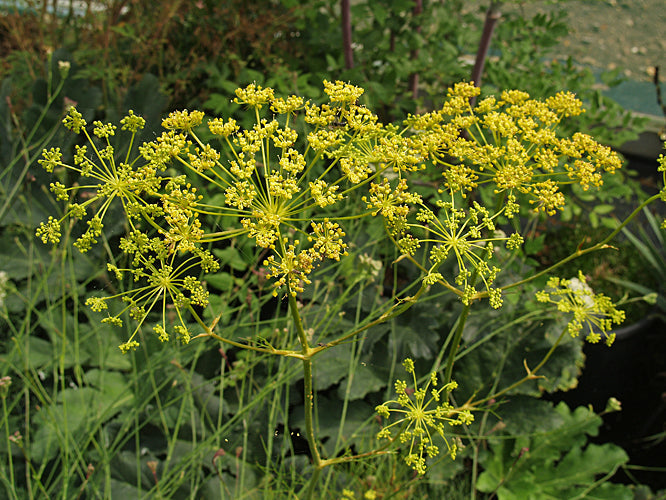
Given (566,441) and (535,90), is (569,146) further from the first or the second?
(566,441)

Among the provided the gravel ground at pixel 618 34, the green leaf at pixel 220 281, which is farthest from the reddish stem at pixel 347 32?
the gravel ground at pixel 618 34

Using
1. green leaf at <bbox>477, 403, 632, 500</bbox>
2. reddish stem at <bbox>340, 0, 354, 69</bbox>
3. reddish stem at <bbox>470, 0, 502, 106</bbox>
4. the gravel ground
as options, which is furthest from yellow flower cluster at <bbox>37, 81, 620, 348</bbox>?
the gravel ground

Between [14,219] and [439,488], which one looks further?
[14,219]

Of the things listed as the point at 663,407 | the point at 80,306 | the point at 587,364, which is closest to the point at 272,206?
the point at 80,306

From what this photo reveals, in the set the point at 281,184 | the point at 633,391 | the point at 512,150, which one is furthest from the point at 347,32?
the point at 633,391

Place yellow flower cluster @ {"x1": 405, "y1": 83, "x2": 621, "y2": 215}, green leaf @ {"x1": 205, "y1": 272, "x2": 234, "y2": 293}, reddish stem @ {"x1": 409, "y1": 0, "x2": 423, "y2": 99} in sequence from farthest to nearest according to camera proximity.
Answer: reddish stem @ {"x1": 409, "y1": 0, "x2": 423, "y2": 99} → green leaf @ {"x1": 205, "y1": 272, "x2": 234, "y2": 293} → yellow flower cluster @ {"x1": 405, "y1": 83, "x2": 621, "y2": 215}

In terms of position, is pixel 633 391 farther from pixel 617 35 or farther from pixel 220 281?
pixel 617 35

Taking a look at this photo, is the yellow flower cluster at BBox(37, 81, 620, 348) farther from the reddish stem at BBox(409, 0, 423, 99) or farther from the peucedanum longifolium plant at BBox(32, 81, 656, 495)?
the reddish stem at BBox(409, 0, 423, 99)

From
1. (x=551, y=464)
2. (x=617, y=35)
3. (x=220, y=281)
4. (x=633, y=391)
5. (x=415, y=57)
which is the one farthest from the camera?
(x=617, y=35)

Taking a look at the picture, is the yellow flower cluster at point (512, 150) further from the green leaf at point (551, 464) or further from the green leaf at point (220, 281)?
the green leaf at point (551, 464)

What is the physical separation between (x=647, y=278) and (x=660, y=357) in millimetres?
428

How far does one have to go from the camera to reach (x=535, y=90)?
2086 millimetres

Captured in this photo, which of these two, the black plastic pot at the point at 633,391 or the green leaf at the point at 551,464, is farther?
the black plastic pot at the point at 633,391

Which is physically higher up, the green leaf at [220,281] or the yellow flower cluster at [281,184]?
the yellow flower cluster at [281,184]
